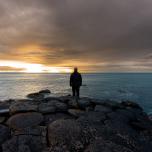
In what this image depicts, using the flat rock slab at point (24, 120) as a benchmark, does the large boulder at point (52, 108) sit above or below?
above

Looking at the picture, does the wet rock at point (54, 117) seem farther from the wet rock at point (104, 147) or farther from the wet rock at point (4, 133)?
the wet rock at point (104, 147)

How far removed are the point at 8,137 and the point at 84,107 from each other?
6.50 meters

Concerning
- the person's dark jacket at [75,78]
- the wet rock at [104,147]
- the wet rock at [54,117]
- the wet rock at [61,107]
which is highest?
the person's dark jacket at [75,78]

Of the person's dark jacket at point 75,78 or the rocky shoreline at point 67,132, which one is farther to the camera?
the person's dark jacket at point 75,78

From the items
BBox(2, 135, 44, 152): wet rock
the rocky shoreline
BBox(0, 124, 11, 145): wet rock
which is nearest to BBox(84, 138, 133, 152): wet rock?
the rocky shoreline

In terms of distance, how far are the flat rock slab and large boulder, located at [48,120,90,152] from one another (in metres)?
1.36

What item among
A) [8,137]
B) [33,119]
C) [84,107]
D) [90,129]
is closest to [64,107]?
[84,107]

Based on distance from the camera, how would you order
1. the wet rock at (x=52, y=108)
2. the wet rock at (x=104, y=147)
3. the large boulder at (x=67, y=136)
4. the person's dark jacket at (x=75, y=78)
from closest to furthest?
the wet rock at (x=104, y=147), the large boulder at (x=67, y=136), the wet rock at (x=52, y=108), the person's dark jacket at (x=75, y=78)

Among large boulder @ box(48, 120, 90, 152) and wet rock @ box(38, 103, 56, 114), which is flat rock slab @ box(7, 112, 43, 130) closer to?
wet rock @ box(38, 103, 56, 114)

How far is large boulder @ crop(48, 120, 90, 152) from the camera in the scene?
26.2 feet

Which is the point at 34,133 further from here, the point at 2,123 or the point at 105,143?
the point at 105,143

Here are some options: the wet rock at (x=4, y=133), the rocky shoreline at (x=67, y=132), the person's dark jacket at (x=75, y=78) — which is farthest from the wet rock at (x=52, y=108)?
the person's dark jacket at (x=75, y=78)

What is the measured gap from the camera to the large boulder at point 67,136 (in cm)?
800

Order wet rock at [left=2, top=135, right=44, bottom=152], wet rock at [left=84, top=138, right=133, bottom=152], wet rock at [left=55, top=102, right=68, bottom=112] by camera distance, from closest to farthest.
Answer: wet rock at [left=84, top=138, right=133, bottom=152]
wet rock at [left=2, top=135, right=44, bottom=152]
wet rock at [left=55, top=102, right=68, bottom=112]
